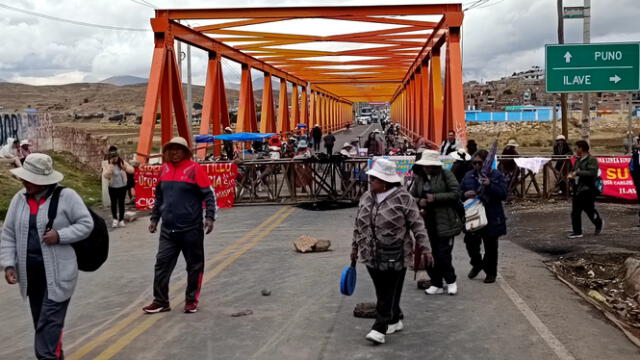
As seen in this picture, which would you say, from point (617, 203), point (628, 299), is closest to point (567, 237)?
point (628, 299)

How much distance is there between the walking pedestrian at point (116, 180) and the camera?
1283cm

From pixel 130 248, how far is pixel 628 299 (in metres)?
7.25

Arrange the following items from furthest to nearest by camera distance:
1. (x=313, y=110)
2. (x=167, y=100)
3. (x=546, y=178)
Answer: (x=313, y=110)
(x=167, y=100)
(x=546, y=178)

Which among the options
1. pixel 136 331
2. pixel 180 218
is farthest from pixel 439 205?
pixel 136 331

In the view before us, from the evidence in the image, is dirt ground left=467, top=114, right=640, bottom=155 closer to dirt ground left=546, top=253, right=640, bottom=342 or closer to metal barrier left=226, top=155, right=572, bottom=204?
metal barrier left=226, top=155, right=572, bottom=204

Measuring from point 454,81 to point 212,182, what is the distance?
6.93 m

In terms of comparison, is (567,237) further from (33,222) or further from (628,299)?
(33,222)

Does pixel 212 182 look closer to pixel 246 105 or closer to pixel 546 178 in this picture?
pixel 546 178

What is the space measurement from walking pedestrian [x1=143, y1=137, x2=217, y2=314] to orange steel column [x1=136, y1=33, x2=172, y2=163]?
997cm

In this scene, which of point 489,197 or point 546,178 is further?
point 546,178

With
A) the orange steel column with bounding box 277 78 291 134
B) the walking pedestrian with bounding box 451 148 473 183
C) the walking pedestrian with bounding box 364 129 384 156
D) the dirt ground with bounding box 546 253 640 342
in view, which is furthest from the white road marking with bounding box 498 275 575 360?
the orange steel column with bounding box 277 78 291 134

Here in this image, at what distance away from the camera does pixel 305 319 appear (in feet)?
20.5

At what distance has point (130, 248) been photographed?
35.8 ft

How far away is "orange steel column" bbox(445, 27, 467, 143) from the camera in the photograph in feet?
57.5
